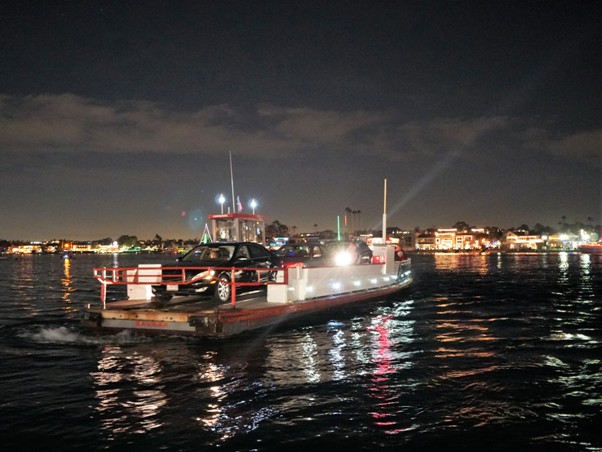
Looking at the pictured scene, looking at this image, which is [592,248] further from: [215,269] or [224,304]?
[215,269]

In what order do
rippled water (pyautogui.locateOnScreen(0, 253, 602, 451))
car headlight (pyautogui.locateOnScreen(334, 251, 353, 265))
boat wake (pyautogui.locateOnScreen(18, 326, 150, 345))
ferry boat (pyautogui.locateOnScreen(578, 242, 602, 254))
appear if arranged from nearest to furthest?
1. rippled water (pyautogui.locateOnScreen(0, 253, 602, 451))
2. boat wake (pyautogui.locateOnScreen(18, 326, 150, 345))
3. car headlight (pyautogui.locateOnScreen(334, 251, 353, 265))
4. ferry boat (pyautogui.locateOnScreen(578, 242, 602, 254))

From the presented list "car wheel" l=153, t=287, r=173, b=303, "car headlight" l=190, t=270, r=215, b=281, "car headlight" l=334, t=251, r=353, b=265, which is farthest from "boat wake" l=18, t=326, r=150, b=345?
"car headlight" l=334, t=251, r=353, b=265

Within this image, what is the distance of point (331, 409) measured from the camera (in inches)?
285

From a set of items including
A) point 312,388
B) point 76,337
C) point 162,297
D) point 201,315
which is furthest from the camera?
point 162,297

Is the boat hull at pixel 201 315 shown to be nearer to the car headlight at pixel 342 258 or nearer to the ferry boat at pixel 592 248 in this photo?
the car headlight at pixel 342 258

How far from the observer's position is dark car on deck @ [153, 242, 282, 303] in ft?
45.9

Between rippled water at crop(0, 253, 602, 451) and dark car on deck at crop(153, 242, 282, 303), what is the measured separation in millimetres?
1674

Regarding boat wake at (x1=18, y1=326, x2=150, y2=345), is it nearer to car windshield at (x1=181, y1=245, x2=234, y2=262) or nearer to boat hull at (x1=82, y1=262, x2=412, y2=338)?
boat hull at (x1=82, y1=262, x2=412, y2=338)

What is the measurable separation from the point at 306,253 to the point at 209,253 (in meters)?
5.46

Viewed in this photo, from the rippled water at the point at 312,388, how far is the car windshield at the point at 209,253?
2739mm

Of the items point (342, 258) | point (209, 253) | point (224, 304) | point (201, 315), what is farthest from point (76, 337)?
point (342, 258)

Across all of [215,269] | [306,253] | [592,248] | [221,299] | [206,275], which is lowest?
[592,248]

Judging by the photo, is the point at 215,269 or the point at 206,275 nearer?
the point at 215,269

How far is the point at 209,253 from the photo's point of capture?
15875mm
